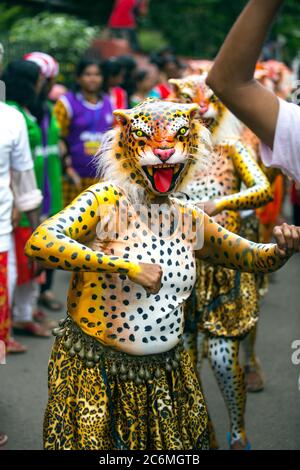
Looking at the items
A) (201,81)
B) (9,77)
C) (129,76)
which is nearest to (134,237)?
(201,81)

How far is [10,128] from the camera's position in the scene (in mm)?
4695

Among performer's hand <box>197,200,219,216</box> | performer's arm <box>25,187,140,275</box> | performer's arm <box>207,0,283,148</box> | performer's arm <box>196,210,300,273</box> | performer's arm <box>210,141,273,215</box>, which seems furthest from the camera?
performer's arm <box>210,141,273,215</box>

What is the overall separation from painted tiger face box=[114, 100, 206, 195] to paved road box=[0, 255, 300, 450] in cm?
208

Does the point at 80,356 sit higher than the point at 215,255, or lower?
lower

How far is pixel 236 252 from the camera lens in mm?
3234

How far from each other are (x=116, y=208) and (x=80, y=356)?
0.54 metres

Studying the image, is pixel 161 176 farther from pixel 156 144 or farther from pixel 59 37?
pixel 59 37

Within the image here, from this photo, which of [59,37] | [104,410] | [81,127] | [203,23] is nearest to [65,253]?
[104,410]

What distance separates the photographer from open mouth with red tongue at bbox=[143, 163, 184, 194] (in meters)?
3.04

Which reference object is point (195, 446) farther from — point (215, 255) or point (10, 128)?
point (10, 128)

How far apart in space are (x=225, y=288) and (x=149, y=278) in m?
1.88

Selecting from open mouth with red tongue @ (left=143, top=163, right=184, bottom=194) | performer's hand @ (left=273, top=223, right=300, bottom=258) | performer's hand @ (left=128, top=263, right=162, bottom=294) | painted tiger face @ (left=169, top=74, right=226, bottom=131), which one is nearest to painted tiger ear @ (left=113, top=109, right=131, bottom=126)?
open mouth with red tongue @ (left=143, top=163, right=184, bottom=194)

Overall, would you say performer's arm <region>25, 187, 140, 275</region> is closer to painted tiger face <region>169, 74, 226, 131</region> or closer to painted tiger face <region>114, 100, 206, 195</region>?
painted tiger face <region>114, 100, 206, 195</region>

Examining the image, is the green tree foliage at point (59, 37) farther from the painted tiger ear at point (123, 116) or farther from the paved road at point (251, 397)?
the painted tiger ear at point (123, 116)
